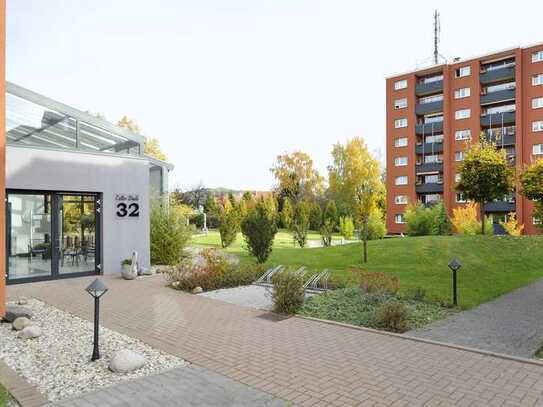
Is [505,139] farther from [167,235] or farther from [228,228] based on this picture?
[167,235]

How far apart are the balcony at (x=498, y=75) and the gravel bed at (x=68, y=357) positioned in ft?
132

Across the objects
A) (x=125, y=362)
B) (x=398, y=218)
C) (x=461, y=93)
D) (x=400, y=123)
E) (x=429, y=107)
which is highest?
(x=461, y=93)

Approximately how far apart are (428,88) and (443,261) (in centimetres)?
3060

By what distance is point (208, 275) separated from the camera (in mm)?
11062

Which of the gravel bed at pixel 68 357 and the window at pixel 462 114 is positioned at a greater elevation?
the window at pixel 462 114

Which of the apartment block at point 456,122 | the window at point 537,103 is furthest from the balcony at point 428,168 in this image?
the window at point 537,103

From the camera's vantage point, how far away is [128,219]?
13.7m

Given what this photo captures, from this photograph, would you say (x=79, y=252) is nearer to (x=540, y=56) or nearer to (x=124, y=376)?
(x=124, y=376)

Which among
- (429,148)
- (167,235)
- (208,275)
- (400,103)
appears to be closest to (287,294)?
(208,275)

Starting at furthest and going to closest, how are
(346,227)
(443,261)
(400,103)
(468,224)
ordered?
1. (400,103)
2. (346,227)
3. (468,224)
4. (443,261)

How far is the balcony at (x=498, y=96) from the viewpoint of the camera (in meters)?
36.9

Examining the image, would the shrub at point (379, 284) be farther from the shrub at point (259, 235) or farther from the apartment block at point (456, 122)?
the apartment block at point (456, 122)

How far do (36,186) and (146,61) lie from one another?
19.4 ft

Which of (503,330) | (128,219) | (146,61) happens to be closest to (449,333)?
(503,330)
